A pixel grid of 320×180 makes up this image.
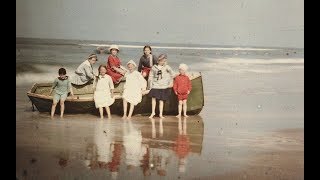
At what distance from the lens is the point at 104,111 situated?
373cm

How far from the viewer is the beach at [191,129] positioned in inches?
139

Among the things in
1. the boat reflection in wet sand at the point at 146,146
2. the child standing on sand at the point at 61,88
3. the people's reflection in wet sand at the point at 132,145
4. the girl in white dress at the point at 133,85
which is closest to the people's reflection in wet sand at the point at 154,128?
the boat reflection in wet sand at the point at 146,146

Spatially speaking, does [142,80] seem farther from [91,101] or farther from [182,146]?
[182,146]

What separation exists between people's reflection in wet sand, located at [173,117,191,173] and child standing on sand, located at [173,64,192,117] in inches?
4.3

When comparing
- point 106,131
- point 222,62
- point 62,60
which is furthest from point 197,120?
point 62,60

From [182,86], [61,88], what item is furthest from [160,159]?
[61,88]

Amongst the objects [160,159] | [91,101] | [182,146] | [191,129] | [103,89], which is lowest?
[160,159]

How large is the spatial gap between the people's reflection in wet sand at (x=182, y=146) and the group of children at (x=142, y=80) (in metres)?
0.11

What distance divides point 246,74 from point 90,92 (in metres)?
1.31

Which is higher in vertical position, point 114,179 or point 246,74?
point 246,74

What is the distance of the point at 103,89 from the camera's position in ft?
12.1

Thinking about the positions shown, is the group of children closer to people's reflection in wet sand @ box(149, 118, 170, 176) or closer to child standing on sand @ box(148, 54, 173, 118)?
child standing on sand @ box(148, 54, 173, 118)

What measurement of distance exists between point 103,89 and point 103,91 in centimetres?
2
